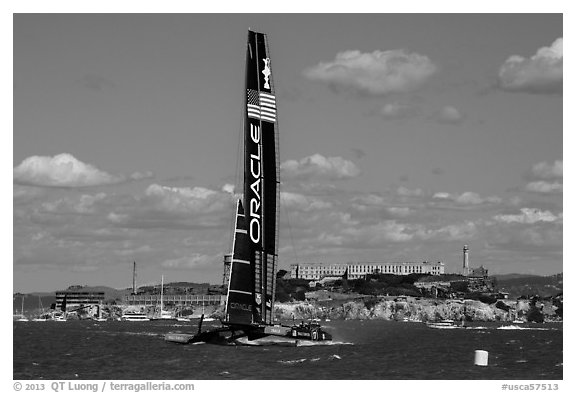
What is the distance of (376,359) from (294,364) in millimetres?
14106

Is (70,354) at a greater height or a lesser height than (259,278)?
lesser

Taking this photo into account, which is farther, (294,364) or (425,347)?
(425,347)

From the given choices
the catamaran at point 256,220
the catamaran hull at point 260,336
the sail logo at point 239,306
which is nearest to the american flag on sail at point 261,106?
the catamaran at point 256,220

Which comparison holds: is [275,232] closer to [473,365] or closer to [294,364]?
[294,364]

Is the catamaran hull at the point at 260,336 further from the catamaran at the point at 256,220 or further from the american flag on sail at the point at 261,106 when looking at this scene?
the american flag on sail at the point at 261,106

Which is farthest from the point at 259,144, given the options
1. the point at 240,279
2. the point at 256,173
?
the point at 240,279

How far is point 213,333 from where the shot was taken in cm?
9531

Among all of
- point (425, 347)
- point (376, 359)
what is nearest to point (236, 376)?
point (376, 359)

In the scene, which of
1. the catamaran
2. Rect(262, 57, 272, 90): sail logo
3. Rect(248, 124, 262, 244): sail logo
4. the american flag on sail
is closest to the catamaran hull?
the catamaran

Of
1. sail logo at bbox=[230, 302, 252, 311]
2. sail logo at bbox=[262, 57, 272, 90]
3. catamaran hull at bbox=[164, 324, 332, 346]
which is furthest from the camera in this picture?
catamaran hull at bbox=[164, 324, 332, 346]

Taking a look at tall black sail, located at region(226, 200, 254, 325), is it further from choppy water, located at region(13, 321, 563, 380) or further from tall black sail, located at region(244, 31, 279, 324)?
choppy water, located at region(13, 321, 563, 380)

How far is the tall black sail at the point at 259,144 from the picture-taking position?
290 feet

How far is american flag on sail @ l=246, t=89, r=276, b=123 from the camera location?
88.1m

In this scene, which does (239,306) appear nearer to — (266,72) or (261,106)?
(261,106)
